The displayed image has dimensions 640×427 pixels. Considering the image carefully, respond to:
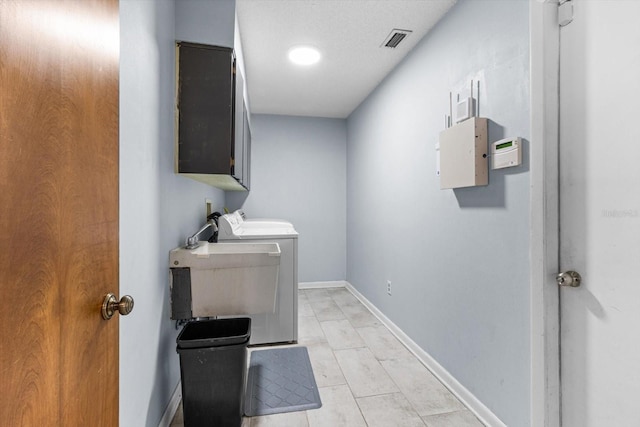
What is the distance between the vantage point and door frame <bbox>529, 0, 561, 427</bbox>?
1271 mm

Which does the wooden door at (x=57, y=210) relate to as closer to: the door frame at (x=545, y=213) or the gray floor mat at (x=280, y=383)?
the gray floor mat at (x=280, y=383)

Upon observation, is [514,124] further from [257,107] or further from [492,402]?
[257,107]

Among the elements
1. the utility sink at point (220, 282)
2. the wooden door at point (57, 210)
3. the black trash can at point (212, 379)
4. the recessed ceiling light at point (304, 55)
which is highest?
the recessed ceiling light at point (304, 55)

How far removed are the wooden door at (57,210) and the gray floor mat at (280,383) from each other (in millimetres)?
1163

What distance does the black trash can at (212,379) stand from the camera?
148cm

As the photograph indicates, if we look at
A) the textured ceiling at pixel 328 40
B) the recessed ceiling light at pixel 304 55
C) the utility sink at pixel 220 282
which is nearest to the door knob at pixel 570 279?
the utility sink at pixel 220 282

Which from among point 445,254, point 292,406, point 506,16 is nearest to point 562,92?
point 506,16

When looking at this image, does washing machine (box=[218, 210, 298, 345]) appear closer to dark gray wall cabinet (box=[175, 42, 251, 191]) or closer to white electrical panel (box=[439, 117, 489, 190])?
dark gray wall cabinet (box=[175, 42, 251, 191])

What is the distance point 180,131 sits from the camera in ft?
5.44

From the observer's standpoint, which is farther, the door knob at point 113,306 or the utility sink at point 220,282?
the utility sink at point 220,282

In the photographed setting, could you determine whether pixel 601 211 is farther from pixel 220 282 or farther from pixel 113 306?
pixel 220 282

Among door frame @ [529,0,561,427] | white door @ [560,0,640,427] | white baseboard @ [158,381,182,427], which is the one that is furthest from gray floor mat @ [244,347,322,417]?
white door @ [560,0,640,427]

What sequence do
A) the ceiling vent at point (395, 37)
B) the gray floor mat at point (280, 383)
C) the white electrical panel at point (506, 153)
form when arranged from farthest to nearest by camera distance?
the ceiling vent at point (395, 37)
the gray floor mat at point (280, 383)
the white electrical panel at point (506, 153)

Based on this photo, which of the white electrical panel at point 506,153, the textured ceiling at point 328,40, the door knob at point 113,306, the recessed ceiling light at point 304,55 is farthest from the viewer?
the recessed ceiling light at point 304,55
